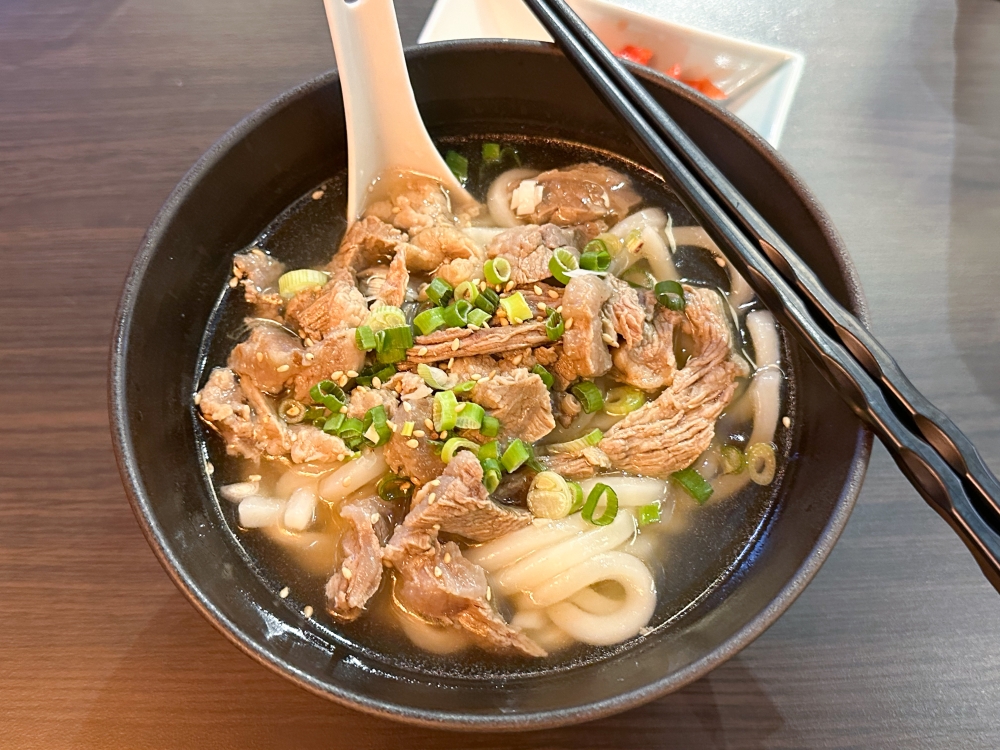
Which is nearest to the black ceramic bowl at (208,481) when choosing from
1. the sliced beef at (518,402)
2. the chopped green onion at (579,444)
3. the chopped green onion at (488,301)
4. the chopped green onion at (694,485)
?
the chopped green onion at (694,485)

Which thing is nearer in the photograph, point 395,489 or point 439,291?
point 395,489

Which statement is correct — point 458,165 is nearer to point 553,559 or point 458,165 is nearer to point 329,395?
point 329,395

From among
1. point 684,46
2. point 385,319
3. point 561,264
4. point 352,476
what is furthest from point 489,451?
point 684,46

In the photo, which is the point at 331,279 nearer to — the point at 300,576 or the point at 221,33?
the point at 300,576

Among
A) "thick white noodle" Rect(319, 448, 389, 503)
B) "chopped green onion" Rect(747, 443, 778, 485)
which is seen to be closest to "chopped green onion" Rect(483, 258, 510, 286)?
"thick white noodle" Rect(319, 448, 389, 503)

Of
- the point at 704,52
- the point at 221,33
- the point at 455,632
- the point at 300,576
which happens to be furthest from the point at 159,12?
the point at 455,632

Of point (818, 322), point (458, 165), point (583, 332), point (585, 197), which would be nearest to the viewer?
point (818, 322)
